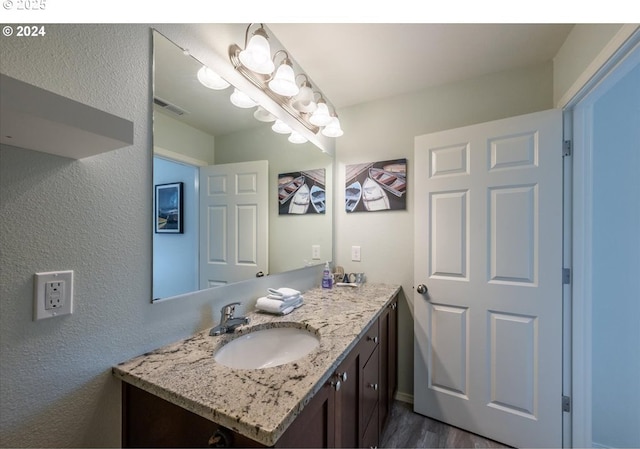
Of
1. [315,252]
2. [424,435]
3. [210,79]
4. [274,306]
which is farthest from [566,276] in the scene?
[210,79]

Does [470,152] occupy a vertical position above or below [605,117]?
below

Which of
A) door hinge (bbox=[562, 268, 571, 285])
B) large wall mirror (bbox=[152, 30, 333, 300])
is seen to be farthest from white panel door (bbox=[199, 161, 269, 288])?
door hinge (bbox=[562, 268, 571, 285])

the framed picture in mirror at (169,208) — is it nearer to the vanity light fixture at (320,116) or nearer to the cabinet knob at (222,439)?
the cabinet knob at (222,439)

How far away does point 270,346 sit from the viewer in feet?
3.57

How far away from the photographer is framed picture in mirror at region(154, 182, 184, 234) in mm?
869

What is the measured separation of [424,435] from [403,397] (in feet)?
1.14

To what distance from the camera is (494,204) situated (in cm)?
152

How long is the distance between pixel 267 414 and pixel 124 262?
2.00ft

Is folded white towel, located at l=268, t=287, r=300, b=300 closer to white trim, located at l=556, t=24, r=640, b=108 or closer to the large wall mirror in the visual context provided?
the large wall mirror

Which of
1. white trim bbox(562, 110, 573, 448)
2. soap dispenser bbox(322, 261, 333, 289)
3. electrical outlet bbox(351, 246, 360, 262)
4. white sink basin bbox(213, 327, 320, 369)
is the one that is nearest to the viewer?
white sink basin bbox(213, 327, 320, 369)

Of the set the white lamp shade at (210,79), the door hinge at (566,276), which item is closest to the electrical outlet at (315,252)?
the white lamp shade at (210,79)

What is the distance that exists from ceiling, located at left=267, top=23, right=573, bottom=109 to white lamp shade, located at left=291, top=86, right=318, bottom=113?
7.5 inches

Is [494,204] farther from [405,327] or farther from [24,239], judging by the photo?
[24,239]

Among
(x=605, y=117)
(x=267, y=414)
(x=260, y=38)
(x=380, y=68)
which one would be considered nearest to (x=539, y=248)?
(x=605, y=117)
